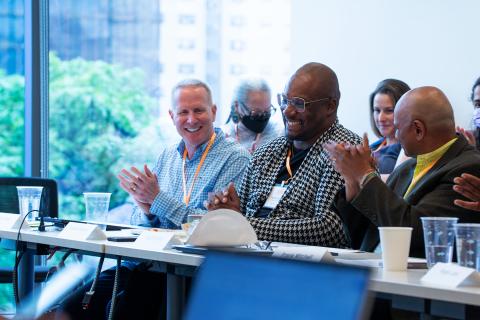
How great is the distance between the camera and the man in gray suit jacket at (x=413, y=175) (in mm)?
2715

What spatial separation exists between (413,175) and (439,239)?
2.78 feet

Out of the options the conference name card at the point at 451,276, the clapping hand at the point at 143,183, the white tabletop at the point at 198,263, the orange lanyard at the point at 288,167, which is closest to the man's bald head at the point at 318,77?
the orange lanyard at the point at 288,167

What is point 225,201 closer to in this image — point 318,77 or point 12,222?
point 318,77

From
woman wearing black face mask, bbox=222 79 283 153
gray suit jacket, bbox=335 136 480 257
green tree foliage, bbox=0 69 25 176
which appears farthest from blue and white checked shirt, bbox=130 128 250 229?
green tree foliage, bbox=0 69 25 176

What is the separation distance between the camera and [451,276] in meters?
1.89

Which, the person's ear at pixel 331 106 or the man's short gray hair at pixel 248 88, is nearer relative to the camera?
the person's ear at pixel 331 106

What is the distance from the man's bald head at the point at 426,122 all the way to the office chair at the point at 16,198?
6.25 feet

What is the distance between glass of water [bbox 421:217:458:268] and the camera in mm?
Result: 2145

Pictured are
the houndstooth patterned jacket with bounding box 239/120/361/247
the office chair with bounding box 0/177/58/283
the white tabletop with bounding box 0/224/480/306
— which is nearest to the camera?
the white tabletop with bounding box 0/224/480/306

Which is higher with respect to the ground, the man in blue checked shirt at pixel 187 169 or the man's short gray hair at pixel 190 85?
the man's short gray hair at pixel 190 85

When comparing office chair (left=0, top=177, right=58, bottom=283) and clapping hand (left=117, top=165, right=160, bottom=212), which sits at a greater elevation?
clapping hand (left=117, top=165, right=160, bottom=212)

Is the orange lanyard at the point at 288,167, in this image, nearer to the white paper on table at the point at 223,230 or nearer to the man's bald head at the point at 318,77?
the man's bald head at the point at 318,77

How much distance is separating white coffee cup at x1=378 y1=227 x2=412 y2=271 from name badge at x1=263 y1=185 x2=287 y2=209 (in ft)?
3.62

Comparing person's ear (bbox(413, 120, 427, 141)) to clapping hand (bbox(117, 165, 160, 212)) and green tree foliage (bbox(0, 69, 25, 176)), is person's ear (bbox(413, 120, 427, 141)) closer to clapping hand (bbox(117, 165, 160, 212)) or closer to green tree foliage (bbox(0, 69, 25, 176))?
clapping hand (bbox(117, 165, 160, 212))
